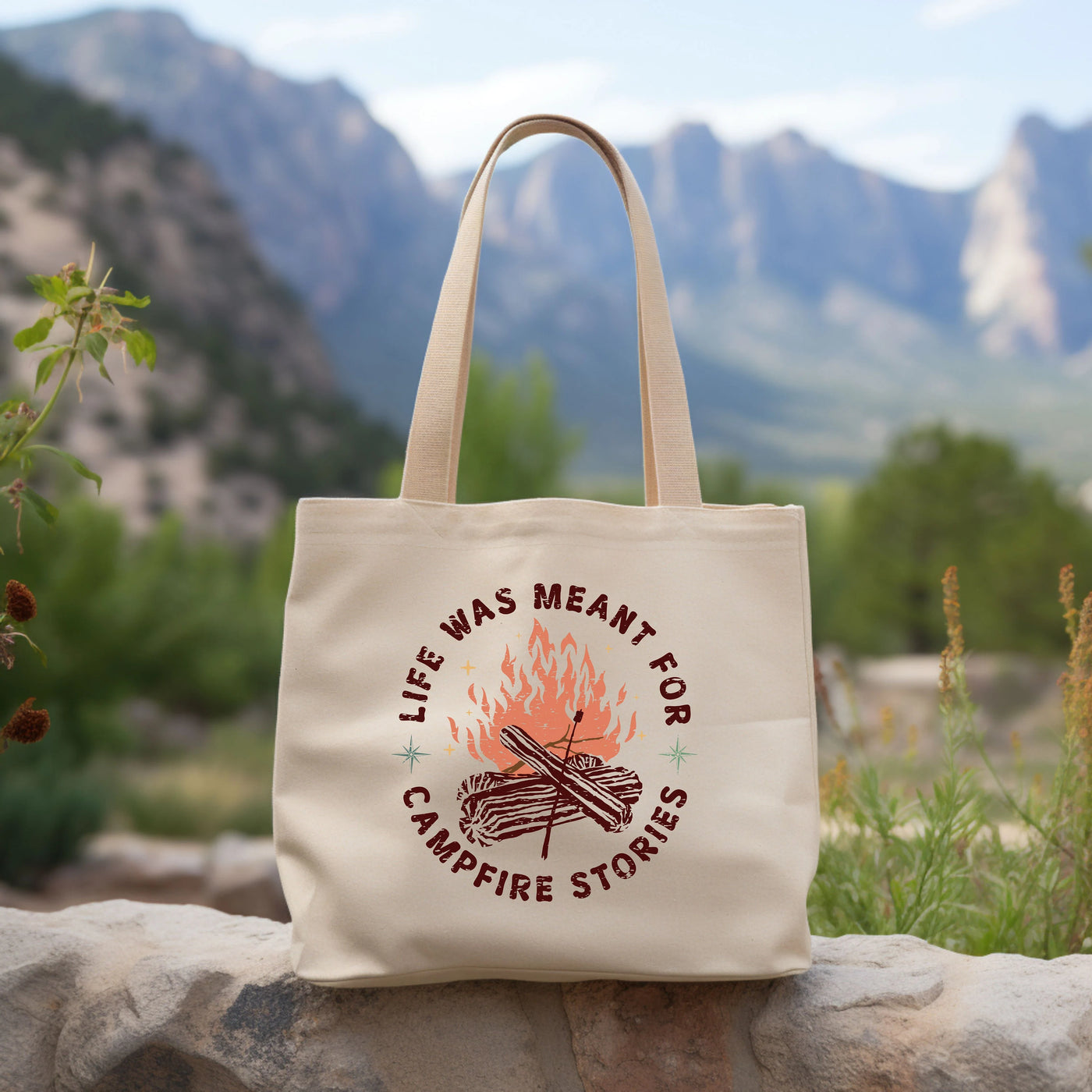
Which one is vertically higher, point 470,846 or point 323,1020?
point 470,846

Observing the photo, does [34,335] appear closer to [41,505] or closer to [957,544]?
[41,505]

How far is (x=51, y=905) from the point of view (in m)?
5.32

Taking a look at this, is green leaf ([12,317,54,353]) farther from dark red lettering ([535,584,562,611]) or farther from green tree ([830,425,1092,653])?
green tree ([830,425,1092,653])

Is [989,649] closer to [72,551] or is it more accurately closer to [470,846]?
[72,551]

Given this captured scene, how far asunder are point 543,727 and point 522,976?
277 mm

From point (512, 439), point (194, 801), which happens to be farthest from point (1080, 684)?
point (512, 439)

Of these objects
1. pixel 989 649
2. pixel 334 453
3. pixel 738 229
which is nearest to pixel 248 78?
Answer: pixel 738 229

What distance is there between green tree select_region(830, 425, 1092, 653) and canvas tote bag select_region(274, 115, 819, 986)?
10104mm

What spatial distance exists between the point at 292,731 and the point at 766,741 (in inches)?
21.5

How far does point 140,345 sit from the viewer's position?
118cm

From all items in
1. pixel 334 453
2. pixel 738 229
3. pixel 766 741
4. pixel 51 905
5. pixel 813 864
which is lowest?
pixel 51 905

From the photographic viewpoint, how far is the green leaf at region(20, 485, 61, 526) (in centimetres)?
114

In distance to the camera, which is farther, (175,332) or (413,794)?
(175,332)

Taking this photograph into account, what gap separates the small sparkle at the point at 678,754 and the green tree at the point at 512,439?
8.27 metres
